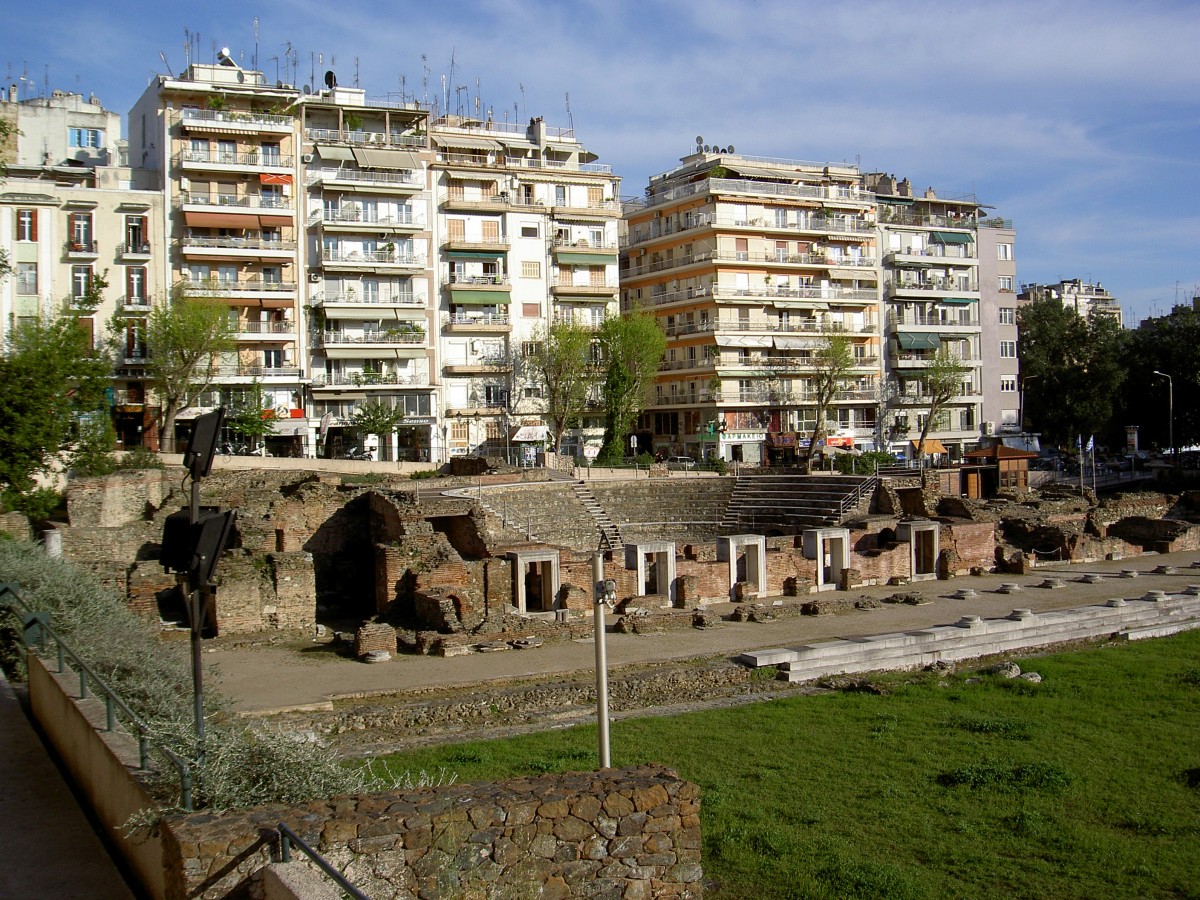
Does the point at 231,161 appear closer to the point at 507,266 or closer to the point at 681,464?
the point at 507,266

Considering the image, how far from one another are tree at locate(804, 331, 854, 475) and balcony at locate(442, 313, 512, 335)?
1752 cm

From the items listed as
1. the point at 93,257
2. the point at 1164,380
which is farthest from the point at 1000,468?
the point at 93,257

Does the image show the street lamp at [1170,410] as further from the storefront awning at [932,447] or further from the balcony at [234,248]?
the balcony at [234,248]

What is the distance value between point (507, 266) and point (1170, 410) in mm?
46230

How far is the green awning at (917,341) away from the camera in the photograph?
218 feet

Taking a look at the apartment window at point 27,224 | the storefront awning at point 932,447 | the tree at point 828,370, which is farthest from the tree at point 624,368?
the apartment window at point 27,224

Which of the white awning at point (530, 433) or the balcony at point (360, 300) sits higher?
the balcony at point (360, 300)

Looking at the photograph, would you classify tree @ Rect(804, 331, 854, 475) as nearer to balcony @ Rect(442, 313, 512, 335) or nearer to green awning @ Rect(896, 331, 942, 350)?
green awning @ Rect(896, 331, 942, 350)

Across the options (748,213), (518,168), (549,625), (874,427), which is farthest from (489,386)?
(549,625)

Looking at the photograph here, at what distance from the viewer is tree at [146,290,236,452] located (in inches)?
1651

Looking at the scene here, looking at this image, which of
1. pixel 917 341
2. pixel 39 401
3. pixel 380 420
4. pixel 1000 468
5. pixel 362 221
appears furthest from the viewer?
pixel 917 341

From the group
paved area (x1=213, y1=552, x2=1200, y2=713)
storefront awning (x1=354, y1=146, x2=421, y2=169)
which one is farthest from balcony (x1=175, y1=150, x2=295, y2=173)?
paved area (x1=213, y1=552, x2=1200, y2=713)

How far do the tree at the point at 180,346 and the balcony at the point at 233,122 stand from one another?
9033mm

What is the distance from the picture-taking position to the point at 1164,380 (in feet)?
243
